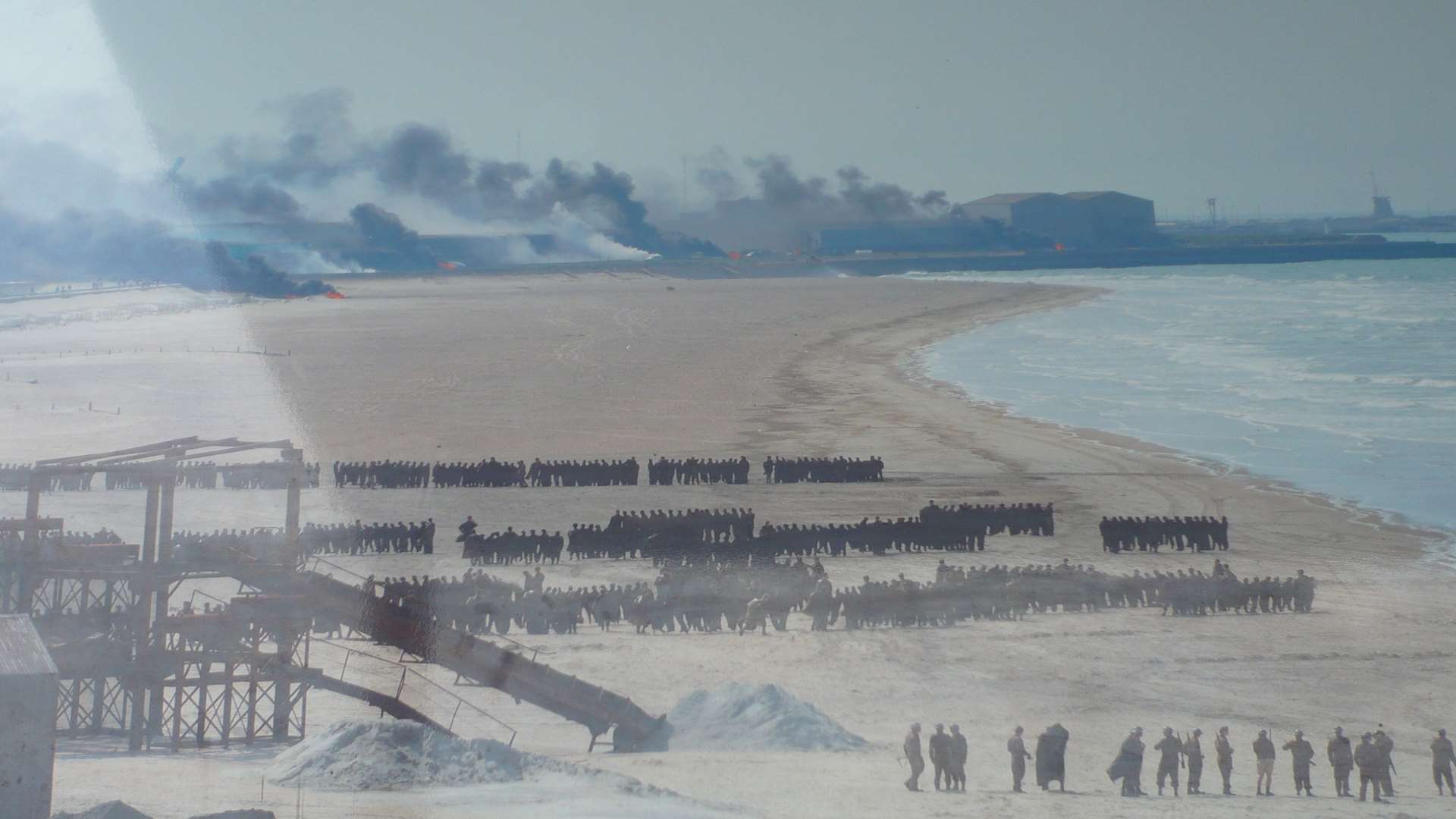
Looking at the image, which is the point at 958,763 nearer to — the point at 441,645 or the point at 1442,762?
A: the point at 1442,762

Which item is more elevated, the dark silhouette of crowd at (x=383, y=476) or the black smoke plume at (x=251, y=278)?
the black smoke plume at (x=251, y=278)

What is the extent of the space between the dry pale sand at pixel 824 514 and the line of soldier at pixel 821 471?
0.75 meters

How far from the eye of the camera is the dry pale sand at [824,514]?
1642 cm

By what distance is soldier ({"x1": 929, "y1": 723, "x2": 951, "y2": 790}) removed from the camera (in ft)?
50.0

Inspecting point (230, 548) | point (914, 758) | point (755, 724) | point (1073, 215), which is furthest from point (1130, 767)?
point (1073, 215)

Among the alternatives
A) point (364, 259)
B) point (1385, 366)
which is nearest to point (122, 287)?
point (364, 259)

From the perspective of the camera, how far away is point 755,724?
17.0m

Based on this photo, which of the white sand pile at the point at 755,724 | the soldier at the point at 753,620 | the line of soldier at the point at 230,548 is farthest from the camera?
the soldier at the point at 753,620

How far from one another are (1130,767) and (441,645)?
858cm

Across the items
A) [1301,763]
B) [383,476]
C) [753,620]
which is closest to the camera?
[1301,763]

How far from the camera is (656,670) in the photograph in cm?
2033

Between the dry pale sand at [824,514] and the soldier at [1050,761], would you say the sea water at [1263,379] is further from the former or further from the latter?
the soldier at [1050,761]

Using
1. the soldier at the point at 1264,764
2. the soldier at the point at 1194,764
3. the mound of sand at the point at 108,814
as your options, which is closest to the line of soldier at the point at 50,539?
the mound of sand at the point at 108,814

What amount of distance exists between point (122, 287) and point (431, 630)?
295 feet
